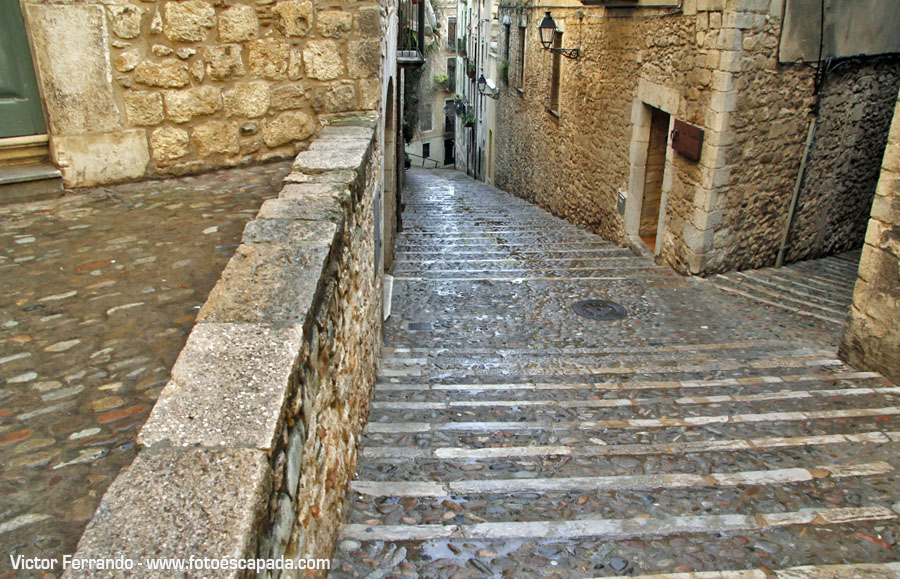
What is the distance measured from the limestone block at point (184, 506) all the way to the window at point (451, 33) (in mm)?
32558

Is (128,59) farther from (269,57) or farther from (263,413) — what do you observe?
(263,413)

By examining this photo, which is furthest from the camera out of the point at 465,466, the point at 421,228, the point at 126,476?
the point at 421,228

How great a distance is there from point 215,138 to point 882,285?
4582 mm

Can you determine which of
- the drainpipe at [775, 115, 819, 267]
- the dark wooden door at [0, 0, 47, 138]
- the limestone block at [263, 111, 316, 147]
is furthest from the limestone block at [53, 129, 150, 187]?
the drainpipe at [775, 115, 819, 267]

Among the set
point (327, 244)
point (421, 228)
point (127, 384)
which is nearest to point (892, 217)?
point (327, 244)

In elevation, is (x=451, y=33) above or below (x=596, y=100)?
above

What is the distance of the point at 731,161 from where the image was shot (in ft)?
21.5

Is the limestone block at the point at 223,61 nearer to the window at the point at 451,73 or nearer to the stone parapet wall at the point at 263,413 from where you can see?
the stone parapet wall at the point at 263,413

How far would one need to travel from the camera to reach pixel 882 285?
14.5ft

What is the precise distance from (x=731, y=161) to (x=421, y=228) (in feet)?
18.1

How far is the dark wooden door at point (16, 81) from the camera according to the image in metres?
3.58

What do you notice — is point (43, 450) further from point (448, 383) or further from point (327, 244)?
point (448, 383)

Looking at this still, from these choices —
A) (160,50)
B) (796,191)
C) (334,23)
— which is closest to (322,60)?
(334,23)

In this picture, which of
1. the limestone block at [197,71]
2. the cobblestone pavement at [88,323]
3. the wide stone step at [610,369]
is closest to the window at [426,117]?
the wide stone step at [610,369]
